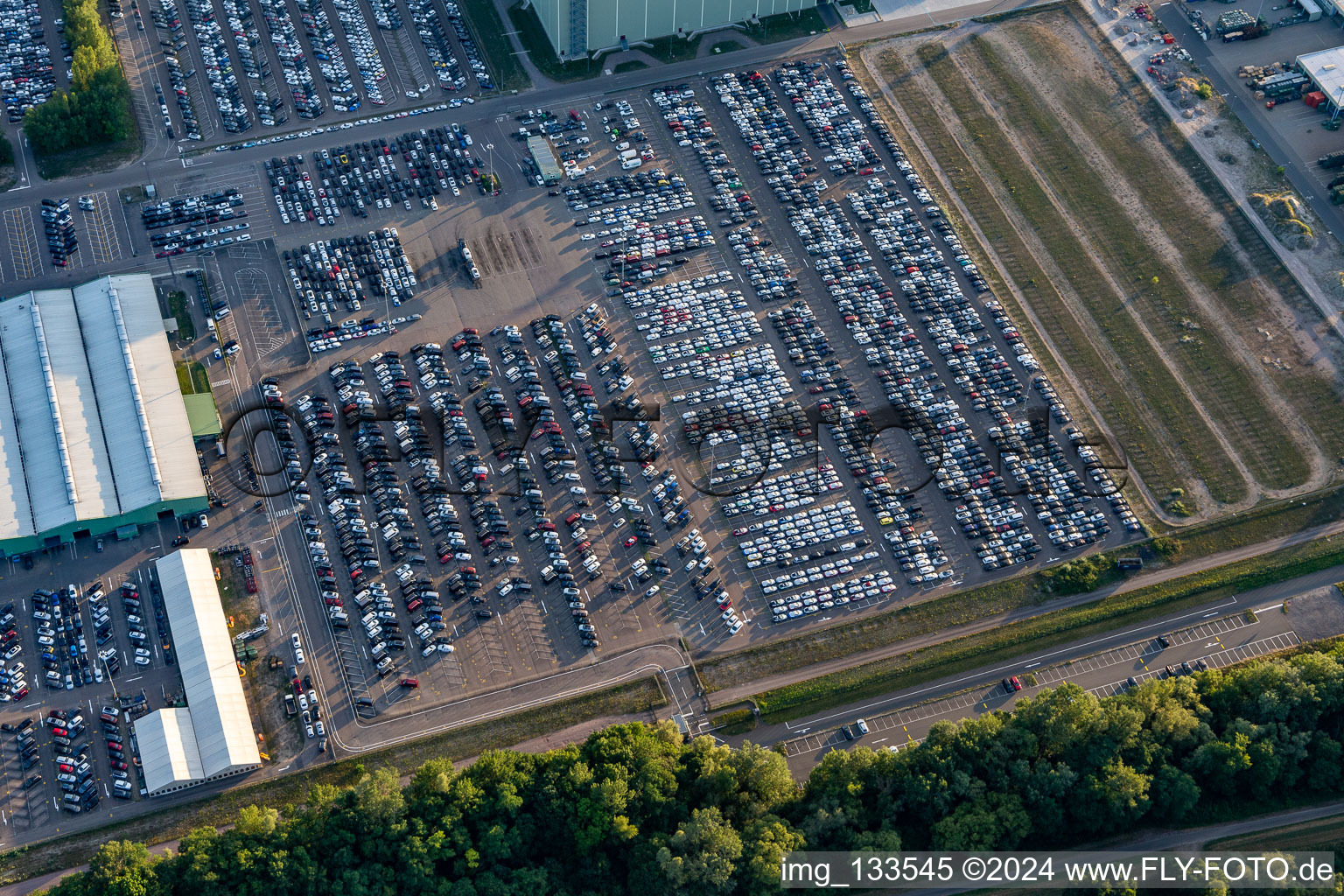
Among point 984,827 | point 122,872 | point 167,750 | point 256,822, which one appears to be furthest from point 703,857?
point 167,750

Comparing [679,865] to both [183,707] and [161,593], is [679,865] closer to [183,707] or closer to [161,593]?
[183,707]

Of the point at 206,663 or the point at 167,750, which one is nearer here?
the point at 167,750

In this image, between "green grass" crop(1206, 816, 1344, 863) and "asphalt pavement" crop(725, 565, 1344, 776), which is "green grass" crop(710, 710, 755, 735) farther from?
"green grass" crop(1206, 816, 1344, 863)

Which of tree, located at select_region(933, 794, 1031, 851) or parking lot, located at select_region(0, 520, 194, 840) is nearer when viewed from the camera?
tree, located at select_region(933, 794, 1031, 851)

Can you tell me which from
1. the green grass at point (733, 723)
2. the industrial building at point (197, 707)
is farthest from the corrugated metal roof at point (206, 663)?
the green grass at point (733, 723)

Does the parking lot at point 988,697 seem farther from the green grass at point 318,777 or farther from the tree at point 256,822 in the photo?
the tree at point 256,822

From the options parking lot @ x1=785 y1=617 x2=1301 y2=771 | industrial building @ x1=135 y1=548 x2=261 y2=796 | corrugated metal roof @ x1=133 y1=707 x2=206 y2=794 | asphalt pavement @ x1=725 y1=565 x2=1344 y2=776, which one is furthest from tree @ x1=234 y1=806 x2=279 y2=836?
parking lot @ x1=785 y1=617 x2=1301 y2=771

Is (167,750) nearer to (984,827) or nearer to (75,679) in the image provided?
(75,679)
